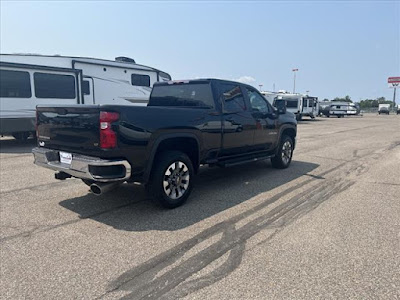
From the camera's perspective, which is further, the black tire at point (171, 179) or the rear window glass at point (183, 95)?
the rear window glass at point (183, 95)

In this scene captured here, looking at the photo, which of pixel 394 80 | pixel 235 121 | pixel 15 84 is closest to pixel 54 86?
pixel 15 84

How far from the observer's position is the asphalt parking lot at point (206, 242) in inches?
114

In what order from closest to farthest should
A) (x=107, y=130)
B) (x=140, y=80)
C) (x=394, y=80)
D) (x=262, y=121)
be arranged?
(x=107, y=130) < (x=262, y=121) < (x=140, y=80) < (x=394, y=80)

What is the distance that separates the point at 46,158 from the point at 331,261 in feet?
13.1

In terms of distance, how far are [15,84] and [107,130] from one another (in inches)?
341

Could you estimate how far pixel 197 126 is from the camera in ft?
16.9

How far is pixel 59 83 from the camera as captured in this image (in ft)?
40.0

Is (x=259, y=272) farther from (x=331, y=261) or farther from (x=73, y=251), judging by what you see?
(x=73, y=251)

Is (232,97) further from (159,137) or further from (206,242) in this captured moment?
(206,242)

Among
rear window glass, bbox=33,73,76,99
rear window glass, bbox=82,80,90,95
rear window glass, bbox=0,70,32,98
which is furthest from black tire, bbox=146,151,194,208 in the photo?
rear window glass, bbox=82,80,90,95

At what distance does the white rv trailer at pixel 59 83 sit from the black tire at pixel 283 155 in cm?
825

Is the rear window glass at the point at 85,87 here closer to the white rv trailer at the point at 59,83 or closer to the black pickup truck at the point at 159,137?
the white rv trailer at the point at 59,83

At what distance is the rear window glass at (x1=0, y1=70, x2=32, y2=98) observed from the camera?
34.6 feet

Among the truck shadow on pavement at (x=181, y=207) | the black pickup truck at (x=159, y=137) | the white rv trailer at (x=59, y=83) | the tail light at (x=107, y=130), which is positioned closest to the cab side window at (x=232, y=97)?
the black pickup truck at (x=159, y=137)
